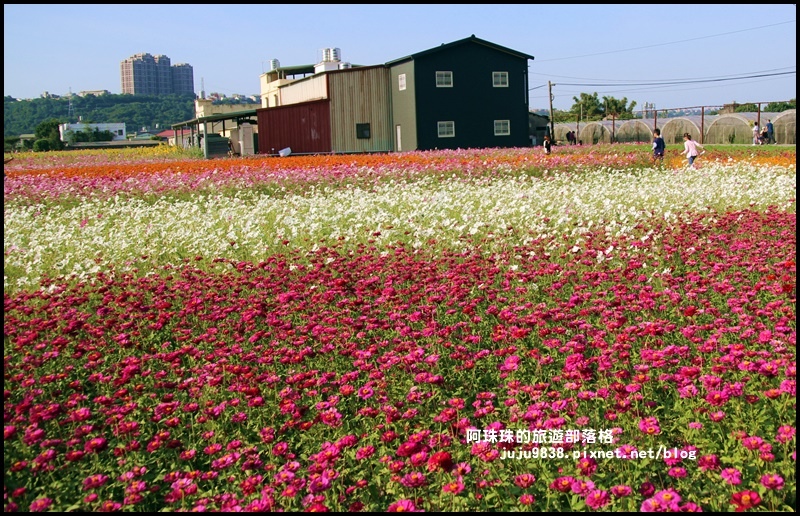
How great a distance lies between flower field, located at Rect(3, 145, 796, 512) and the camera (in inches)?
122

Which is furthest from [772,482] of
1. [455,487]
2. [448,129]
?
[448,129]

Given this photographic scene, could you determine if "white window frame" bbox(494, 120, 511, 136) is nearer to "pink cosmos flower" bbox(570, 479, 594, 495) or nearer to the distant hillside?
"pink cosmos flower" bbox(570, 479, 594, 495)

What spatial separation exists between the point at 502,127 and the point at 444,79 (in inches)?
151

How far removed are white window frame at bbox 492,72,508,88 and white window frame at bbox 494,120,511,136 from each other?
1784 mm

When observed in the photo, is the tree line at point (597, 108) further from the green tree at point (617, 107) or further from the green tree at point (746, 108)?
the green tree at point (746, 108)

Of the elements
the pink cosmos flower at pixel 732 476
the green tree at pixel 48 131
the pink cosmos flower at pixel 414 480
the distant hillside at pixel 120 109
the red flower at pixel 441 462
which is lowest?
the pink cosmos flower at pixel 732 476

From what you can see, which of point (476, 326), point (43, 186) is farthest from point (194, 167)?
point (476, 326)

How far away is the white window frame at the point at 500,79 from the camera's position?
119ft

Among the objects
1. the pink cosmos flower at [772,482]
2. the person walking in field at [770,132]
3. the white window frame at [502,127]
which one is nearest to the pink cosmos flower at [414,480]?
the pink cosmos flower at [772,482]

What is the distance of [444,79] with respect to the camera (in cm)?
3556

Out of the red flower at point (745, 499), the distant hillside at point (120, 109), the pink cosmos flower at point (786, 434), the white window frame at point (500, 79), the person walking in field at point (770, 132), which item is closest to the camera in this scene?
the red flower at point (745, 499)

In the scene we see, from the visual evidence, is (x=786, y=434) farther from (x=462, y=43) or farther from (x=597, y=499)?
(x=462, y=43)

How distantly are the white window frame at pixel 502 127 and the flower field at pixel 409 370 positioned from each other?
27589 mm

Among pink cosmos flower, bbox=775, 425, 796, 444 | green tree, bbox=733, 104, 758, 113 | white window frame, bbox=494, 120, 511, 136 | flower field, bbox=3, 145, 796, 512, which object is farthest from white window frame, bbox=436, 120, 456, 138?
pink cosmos flower, bbox=775, 425, 796, 444
